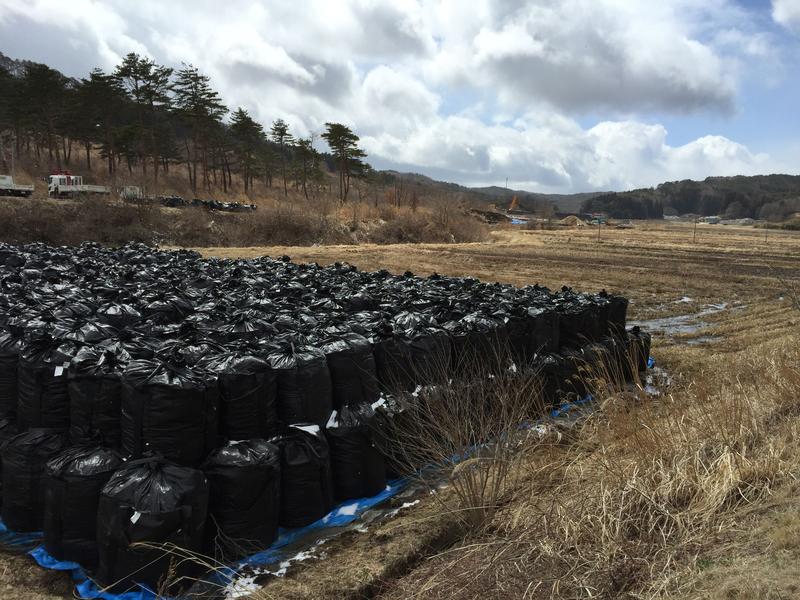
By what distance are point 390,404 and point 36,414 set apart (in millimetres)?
2801

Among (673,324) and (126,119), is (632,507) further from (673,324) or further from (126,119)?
(126,119)

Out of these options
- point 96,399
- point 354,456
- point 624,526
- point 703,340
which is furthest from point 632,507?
point 703,340

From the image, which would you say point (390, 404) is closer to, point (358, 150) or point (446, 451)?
point (446, 451)

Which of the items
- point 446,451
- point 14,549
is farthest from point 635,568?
point 14,549

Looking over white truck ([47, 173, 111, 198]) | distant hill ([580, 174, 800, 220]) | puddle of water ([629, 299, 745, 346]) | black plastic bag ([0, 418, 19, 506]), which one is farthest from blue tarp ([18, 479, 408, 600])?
distant hill ([580, 174, 800, 220])

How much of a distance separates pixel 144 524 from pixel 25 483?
1440 millimetres

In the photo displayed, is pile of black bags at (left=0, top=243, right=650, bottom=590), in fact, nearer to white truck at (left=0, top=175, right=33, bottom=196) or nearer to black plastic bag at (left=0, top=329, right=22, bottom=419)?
black plastic bag at (left=0, top=329, right=22, bottom=419)

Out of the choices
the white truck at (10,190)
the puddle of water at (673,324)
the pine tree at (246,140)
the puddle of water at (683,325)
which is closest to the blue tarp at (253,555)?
the puddle of water at (683,325)

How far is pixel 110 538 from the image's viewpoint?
135 inches

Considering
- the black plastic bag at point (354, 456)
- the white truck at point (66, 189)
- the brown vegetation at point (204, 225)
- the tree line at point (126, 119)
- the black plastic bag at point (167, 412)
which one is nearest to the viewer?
the black plastic bag at point (167, 412)

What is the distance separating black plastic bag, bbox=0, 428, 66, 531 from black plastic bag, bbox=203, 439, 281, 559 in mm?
1289

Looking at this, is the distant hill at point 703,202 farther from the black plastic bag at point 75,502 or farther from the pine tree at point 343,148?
the black plastic bag at point 75,502

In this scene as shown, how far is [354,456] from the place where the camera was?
4711mm

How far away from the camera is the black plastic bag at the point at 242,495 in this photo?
151 inches
